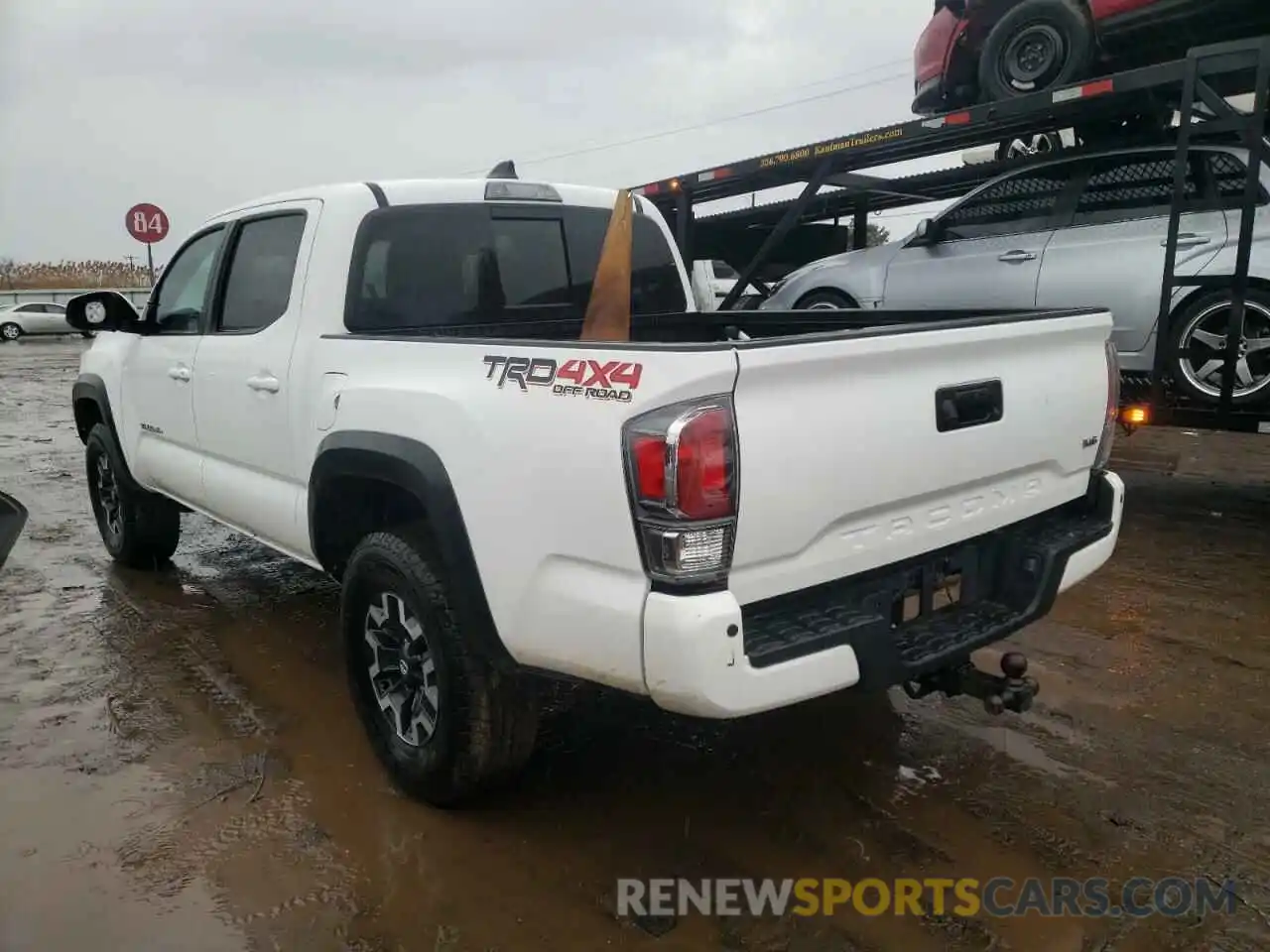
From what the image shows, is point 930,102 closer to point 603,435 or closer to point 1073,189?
point 1073,189

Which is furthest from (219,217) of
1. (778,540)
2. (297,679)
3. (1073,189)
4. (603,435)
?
(1073,189)

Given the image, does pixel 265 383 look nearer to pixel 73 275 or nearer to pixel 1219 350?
pixel 1219 350

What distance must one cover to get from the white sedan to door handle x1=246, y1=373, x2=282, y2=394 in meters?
29.0

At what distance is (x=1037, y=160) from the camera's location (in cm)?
656

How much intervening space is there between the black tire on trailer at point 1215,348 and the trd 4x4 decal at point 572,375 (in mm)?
4422

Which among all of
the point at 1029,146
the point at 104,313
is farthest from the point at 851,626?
the point at 1029,146

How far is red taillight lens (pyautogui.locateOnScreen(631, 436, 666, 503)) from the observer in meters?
2.14

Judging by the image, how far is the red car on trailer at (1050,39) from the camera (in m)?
6.44

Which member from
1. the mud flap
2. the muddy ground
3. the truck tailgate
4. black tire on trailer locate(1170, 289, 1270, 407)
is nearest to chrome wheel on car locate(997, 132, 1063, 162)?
black tire on trailer locate(1170, 289, 1270, 407)

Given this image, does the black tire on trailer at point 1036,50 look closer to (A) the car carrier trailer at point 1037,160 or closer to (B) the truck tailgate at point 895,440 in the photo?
(A) the car carrier trailer at point 1037,160

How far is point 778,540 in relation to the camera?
2.28 metres

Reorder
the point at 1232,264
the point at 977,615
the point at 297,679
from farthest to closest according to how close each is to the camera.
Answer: the point at 1232,264 < the point at 297,679 < the point at 977,615

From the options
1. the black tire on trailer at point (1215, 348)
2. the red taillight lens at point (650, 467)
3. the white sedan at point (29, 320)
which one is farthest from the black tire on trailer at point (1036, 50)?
the white sedan at point (29, 320)

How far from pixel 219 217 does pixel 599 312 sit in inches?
68.6
